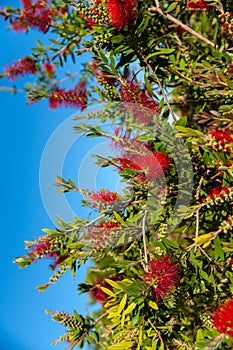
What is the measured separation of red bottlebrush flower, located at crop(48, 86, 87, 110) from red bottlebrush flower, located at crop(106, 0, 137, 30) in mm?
474

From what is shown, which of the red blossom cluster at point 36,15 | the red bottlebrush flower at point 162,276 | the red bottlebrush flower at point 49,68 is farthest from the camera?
the red bottlebrush flower at point 49,68

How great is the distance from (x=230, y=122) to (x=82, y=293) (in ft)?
2.98

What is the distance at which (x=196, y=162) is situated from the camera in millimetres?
1332

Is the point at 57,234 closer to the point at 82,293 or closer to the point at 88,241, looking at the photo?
the point at 88,241

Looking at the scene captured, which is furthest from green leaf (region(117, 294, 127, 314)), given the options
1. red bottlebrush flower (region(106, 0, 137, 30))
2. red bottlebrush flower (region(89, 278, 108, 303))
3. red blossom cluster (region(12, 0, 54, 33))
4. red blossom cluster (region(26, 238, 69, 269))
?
Result: red blossom cluster (region(12, 0, 54, 33))

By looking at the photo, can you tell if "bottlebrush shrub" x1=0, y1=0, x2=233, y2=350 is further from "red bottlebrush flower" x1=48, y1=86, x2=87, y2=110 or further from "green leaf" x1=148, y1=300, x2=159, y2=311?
"red bottlebrush flower" x1=48, y1=86, x2=87, y2=110

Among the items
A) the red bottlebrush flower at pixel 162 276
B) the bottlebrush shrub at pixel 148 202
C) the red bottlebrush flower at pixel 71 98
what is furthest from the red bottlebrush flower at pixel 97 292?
the red bottlebrush flower at pixel 71 98

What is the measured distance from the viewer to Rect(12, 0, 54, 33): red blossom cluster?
7.00 ft

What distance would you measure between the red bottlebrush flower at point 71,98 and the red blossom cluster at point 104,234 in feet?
1.94

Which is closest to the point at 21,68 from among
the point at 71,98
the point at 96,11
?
the point at 71,98

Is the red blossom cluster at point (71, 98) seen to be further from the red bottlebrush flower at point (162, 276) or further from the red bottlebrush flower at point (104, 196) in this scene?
the red bottlebrush flower at point (162, 276)

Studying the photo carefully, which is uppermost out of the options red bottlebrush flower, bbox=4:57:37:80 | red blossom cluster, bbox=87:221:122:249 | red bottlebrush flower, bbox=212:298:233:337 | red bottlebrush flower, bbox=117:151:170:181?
red bottlebrush flower, bbox=4:57:37:80

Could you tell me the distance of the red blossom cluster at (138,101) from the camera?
4.08 feet

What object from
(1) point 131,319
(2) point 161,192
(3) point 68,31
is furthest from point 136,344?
(3) point 68,31
